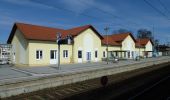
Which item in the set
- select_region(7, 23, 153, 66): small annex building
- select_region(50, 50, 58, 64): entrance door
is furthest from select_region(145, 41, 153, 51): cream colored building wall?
select_region(50, 50, 58, 64): entrance door

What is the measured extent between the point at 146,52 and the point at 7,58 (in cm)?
5392

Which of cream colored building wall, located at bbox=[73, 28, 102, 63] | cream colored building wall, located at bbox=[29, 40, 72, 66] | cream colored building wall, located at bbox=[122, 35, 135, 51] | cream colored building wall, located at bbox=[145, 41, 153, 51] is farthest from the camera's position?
cream colored building wall, located at bbox=[145, 41, 153, 51]

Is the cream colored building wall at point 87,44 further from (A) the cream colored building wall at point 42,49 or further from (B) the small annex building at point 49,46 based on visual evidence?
(A) the cream colored building wall at point 42,49

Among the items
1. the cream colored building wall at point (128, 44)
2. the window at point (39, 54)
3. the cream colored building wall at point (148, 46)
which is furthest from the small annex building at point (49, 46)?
the cream colored building wall at point (148, 46)

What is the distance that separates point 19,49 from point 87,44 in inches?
526

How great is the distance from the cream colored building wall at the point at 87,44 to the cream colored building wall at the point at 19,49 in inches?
375

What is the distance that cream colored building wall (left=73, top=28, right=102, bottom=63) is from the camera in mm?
43094

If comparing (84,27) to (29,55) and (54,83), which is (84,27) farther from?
(54,83)

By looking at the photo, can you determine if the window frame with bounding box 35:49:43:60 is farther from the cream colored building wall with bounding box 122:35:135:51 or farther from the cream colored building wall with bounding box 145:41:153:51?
the cream colored building wall with bounding box 145:41:153:51

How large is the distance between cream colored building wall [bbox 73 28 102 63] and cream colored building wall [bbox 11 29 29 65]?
9.52m

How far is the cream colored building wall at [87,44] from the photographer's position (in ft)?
141

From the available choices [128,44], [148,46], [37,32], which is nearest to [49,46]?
[37,32]

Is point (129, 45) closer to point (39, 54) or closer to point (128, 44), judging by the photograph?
point (128, 44)

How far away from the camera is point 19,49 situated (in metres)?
38.0
